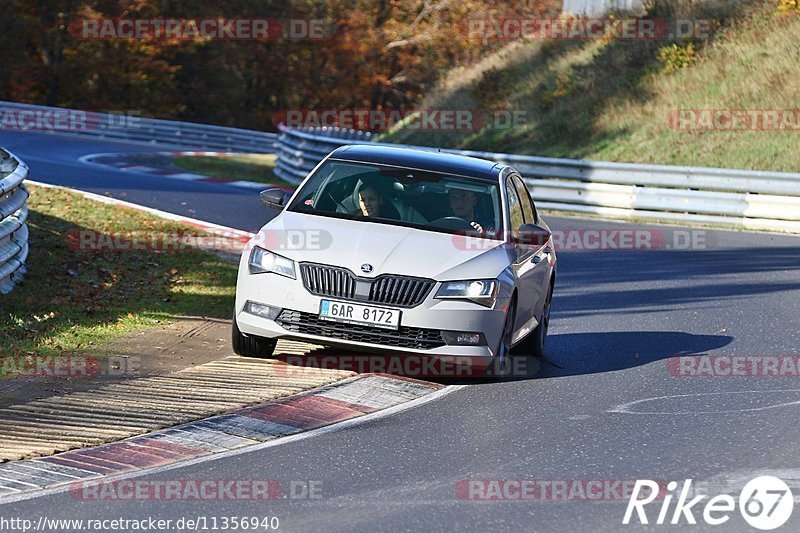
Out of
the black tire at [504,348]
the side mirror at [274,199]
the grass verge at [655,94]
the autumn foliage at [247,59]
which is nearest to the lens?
the black tire at [504,348]

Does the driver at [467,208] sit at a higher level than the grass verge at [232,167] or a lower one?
higher

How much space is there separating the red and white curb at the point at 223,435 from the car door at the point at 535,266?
1.45m

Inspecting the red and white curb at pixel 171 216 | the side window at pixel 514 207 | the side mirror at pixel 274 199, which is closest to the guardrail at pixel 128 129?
the red and white curb at pixel 171 216

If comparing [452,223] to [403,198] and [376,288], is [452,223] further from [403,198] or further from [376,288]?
[376,288]

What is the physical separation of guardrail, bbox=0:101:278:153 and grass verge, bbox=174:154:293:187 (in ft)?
13.3

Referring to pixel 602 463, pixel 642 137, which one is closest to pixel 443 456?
pixel 602 463

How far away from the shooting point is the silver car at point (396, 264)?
9.89 meters

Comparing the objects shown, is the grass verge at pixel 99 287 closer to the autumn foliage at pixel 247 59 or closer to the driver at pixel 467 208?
the driver at pixel 467 208

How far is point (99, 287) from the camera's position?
13.9 metres

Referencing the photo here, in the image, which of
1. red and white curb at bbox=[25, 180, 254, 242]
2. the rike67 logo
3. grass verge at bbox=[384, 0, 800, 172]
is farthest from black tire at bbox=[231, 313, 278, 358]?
grass verge at bbox=[384, 0, 800, 172]

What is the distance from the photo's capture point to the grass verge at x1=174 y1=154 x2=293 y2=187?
3192cm

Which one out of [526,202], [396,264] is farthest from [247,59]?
[396,264]

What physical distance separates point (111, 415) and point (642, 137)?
1002 inches

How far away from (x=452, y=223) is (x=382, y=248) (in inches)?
38.0
